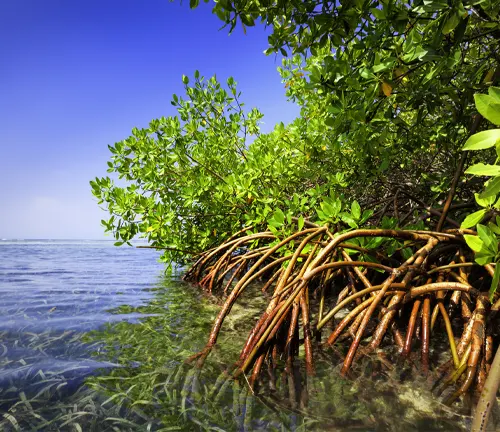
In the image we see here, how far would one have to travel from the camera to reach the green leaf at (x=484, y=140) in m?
0.70

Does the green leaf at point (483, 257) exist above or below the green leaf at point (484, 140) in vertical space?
below

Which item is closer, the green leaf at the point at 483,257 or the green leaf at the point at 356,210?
the green leaf at the point at 483,257

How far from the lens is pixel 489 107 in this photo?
71cm

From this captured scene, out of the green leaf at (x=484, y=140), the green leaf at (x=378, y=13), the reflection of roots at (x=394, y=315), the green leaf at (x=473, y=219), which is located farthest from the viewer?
the reflection of roots at (x=394, y=315)

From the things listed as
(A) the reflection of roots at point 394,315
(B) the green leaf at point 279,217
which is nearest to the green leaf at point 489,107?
(A) the reflection of roots at point 394,315

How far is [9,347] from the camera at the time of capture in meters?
2.38

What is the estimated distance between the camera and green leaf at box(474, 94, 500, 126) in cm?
71

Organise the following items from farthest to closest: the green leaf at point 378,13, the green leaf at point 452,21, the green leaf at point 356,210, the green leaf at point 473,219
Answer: the green leaf at point 356,210, the green leaf at point 378,13, the green leaf at point 452,21, the green leaf at point 473,219

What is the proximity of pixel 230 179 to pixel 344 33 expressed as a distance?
2412 mm

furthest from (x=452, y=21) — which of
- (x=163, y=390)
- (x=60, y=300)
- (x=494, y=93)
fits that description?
(x=60, y=300)

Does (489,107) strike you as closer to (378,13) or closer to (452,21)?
(452,21)

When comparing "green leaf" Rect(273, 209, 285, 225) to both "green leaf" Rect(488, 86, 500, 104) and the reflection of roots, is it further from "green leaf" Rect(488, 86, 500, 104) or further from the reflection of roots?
"green leaf" Rect(488, 86, 500, 104)

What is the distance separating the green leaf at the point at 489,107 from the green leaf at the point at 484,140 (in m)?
0.02

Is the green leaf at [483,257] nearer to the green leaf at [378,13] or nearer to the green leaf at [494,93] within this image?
the green leaf at [494,93]
